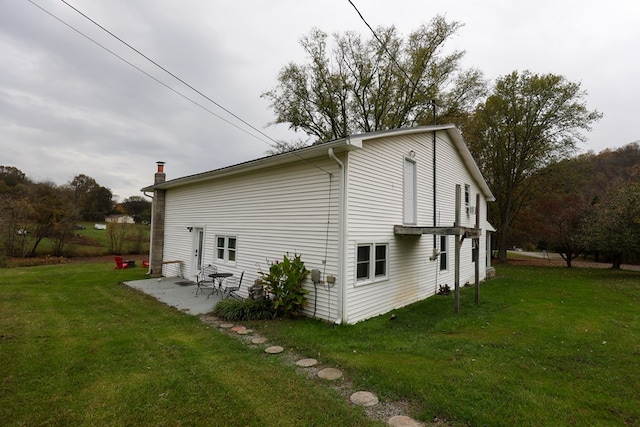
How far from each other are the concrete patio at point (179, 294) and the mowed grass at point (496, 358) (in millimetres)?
2434

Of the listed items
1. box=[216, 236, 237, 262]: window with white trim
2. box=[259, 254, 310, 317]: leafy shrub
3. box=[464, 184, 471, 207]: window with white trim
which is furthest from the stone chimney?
box=[464, 184, 471, 207]: window with white trim

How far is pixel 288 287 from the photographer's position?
6.80 m

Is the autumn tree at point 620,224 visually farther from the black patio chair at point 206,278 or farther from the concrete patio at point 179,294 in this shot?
the black patio chair at point 206,278

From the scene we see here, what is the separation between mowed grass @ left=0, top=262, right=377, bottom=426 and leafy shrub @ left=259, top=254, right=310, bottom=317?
1553 mm

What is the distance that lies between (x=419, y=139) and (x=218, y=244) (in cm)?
748

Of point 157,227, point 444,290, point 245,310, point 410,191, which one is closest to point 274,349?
point 245,310

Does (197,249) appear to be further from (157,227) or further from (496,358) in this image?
(496,358)

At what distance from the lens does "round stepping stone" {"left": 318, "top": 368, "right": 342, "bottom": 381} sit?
4.15 m

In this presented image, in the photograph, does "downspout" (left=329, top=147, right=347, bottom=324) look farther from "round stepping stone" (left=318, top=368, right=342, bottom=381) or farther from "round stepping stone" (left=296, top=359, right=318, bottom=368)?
"round stepping stone" (left=318, top=368, right=342, bottom=381)

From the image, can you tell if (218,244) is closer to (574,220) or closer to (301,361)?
(301,361)

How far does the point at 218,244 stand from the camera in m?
10.2

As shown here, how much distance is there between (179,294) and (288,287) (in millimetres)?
4389

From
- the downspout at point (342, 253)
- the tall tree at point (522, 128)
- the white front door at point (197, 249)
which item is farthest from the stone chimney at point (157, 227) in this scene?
the tall tree at point (522, 128)

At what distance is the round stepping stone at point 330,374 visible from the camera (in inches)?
163
